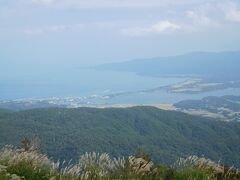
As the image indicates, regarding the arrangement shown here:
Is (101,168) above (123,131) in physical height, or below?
above

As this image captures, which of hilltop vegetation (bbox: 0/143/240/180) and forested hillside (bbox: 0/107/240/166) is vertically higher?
hilltop vegetation (bbox: 0/143/240/180)

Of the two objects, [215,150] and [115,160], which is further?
[215,150]

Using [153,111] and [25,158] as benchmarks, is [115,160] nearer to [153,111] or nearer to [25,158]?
[25,158]

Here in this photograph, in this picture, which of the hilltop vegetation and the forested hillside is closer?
the hilltop vegetation

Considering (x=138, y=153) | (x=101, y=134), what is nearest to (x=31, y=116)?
(x=101, y=134)

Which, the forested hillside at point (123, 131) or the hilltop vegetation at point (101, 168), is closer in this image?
the hilltop vegetation at point (101, 168)

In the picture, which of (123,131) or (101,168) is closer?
(101,168)

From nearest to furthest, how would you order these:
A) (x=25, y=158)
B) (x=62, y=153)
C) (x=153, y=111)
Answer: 1. (x=25, y=158)
2. (x=62, y=153)
3. (x=153, y=111)

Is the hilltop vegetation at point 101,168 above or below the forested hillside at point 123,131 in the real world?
above
